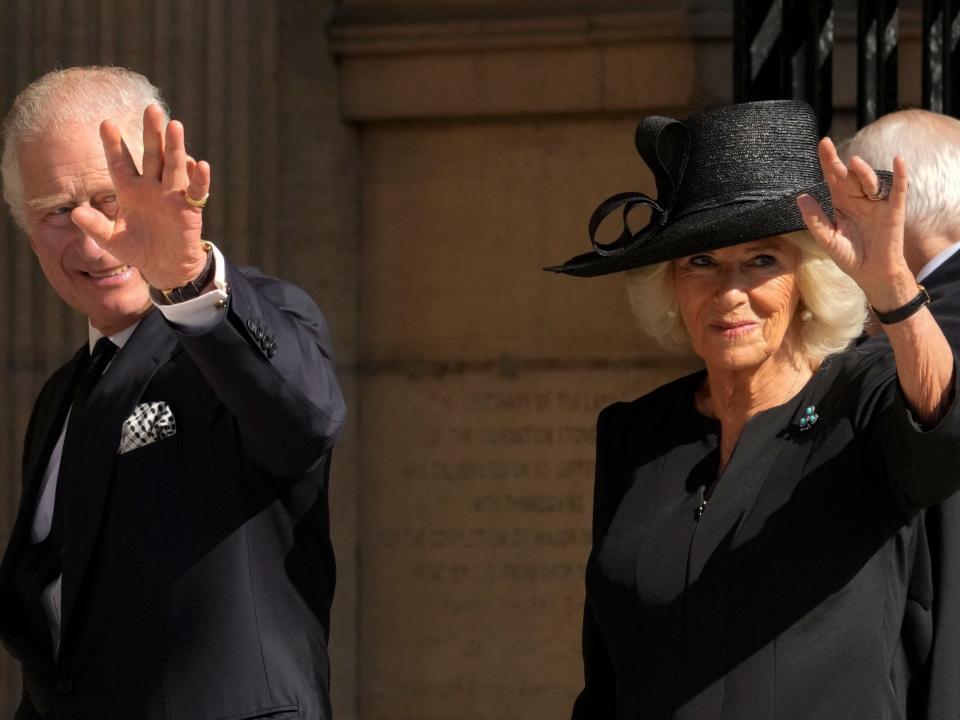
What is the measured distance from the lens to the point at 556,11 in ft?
15.6

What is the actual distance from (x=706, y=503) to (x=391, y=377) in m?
2.47

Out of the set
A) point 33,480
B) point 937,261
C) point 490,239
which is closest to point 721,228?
point 937,261

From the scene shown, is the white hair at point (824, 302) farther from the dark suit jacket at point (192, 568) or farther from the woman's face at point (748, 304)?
the dark suit jacket at point (192, 568)

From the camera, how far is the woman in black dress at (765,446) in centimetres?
221

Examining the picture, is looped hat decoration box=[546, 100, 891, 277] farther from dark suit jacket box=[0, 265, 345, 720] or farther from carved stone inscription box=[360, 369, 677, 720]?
carved stone inscription box=[360, 369, 677, 720]

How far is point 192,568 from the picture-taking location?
8.16 feet

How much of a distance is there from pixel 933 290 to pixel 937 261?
11cm

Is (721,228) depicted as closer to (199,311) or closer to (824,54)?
(199,311)

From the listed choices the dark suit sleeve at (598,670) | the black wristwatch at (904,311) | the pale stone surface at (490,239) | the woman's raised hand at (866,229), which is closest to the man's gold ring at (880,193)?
the woman's raised hand at (866,229)

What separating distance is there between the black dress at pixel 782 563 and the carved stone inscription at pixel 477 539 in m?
2.16

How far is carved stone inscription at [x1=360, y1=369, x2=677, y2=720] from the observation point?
4824 millimetres

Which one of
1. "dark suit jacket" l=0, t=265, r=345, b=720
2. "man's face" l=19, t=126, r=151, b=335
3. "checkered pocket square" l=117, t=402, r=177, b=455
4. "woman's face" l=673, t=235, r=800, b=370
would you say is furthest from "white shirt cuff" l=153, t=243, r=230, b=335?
"woman's face" l=673, t=235, r=800, b=370

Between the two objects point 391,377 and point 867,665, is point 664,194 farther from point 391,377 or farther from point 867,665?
point 391,377

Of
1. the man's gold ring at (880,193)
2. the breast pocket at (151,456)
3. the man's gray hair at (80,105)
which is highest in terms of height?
the man's gray hair at (80,105)
